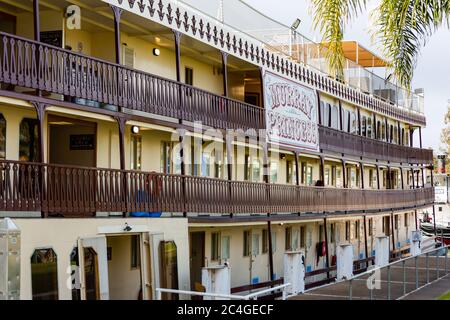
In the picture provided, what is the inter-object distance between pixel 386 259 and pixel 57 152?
18164 millimetres

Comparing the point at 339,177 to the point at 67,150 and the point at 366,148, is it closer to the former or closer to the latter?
the point at 366,148

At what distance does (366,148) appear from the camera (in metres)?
43.1

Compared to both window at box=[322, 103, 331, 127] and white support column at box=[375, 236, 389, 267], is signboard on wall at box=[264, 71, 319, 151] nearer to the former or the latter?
window at box=[322, 103, 331, 127]

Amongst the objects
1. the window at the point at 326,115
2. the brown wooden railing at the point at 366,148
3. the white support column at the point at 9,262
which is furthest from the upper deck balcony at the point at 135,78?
the white support column at the point at 9,262

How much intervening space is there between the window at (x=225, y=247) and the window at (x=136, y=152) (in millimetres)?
5581

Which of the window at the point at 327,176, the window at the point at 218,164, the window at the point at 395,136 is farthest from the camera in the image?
the window at the point at 395,136

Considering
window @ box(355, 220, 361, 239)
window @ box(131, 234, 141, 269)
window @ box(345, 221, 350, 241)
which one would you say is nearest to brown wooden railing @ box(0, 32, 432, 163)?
window @ box(131, 234, 141, 269)

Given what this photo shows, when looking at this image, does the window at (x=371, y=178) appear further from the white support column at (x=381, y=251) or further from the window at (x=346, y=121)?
the white support column at (x=381, y=251)

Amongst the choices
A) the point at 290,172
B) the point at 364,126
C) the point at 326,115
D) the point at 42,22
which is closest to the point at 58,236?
the point at 42,22

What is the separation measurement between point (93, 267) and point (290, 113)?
1595 centimetres

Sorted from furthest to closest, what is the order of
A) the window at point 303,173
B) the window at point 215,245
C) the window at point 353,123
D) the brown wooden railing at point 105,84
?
the window at point 353,123 → the window at point 303,173 → the window at point 215,245 → the brown wooden railing at point 105,84

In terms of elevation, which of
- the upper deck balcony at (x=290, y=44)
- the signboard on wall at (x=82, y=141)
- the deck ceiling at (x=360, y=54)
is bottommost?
the signboard on wall at (x=82, y=141)

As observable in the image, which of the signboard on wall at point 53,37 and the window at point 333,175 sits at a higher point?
the signboard on wall at point 53,37

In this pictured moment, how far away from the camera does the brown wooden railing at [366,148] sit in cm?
3753
